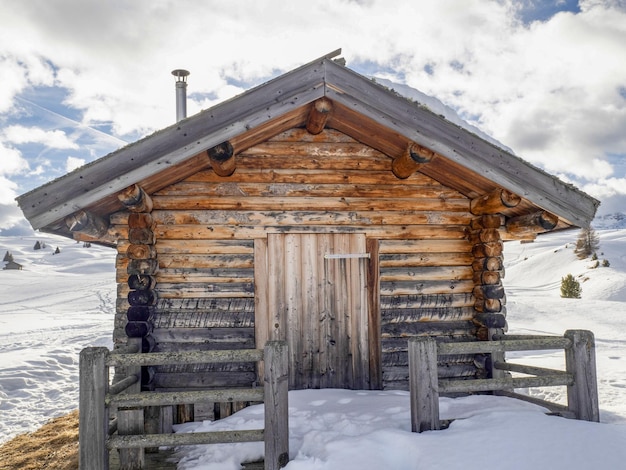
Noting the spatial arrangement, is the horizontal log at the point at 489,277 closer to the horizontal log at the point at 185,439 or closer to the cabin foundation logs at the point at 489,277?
the cabin foundation logs at the point at 489,277

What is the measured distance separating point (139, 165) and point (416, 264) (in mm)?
4229

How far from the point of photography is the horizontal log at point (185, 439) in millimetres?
4164

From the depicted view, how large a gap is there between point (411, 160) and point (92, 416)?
483 cm

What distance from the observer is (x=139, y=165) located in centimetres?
530

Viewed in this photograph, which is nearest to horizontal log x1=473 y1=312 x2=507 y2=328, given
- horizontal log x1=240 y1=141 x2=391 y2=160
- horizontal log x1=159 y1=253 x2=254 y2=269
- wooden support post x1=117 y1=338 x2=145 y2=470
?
horizontal log x1=240 y1=141 x2=391 y2=160

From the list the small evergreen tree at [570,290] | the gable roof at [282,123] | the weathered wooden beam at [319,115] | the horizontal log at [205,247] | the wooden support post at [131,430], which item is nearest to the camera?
the wooden support post at [131,430]

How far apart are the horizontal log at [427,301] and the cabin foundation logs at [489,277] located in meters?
0.22

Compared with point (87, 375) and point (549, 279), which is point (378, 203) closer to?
point (87, 375)

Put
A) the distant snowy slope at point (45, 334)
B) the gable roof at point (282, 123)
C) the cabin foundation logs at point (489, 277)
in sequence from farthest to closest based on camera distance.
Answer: the distant snowy slope at point (45, 334), the cabin foundation logs at point (489, 277), the gable roof at point (282, 123)

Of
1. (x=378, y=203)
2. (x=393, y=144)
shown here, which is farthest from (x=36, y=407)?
(x=393, y=144)

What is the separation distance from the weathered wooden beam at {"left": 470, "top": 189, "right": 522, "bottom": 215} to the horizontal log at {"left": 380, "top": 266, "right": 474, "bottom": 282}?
95 cm

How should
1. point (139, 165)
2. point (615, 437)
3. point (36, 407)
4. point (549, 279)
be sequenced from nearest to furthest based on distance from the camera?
point (615, 437)
point (139, 165)
point (36, 407)
point (549, 279)

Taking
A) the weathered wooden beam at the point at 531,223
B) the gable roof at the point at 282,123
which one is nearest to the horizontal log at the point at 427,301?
the weathered wooden beam at the point at 531,223

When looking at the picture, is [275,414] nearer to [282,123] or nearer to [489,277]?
[282,123]
